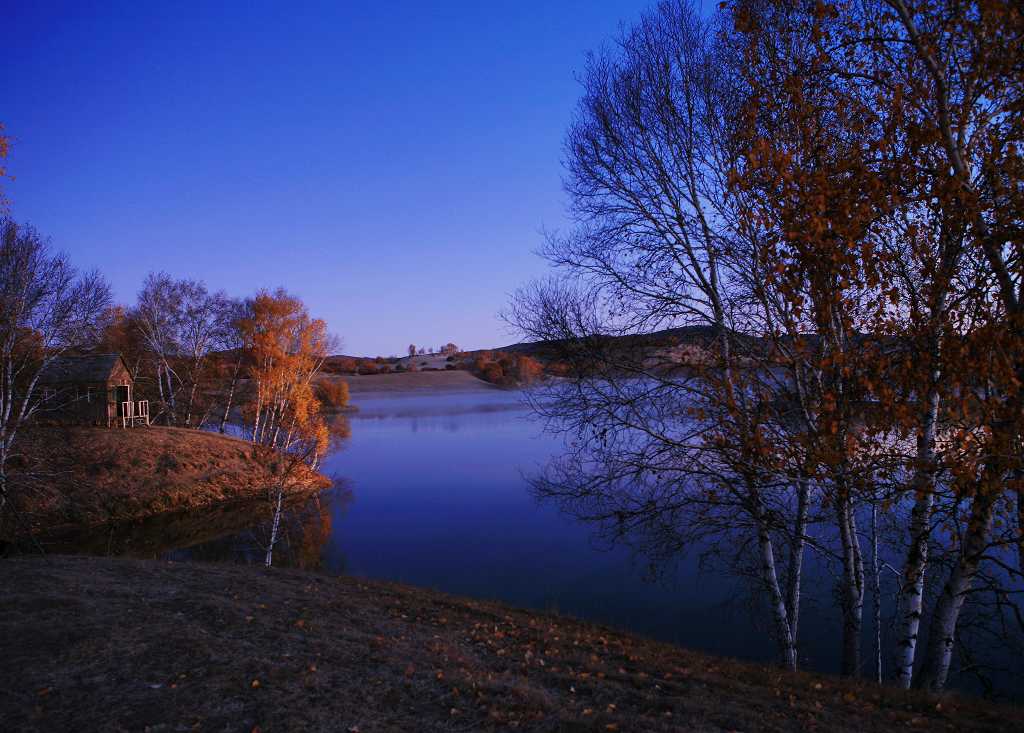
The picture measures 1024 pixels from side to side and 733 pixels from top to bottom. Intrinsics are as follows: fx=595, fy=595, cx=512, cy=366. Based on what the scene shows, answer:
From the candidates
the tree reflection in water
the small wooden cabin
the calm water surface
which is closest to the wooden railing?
the small wooden cabin

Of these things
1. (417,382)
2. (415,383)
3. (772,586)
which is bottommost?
(772,586)

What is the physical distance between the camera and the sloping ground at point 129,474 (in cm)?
2025

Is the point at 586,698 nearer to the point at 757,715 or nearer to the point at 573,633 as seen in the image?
the point at 757,715

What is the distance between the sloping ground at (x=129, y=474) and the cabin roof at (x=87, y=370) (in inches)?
122

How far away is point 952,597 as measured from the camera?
19.7 ft

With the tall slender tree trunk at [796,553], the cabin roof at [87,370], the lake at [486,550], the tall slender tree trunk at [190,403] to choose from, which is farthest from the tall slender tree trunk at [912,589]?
the tall slender tree trunk at [190,403]

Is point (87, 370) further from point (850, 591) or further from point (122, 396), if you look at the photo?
point (850, 591)

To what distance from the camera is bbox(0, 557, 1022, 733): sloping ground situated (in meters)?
4.41

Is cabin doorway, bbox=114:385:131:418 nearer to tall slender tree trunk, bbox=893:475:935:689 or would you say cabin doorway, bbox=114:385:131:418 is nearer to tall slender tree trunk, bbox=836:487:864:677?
tall slender tree trunk, bbox=836:487:864:677

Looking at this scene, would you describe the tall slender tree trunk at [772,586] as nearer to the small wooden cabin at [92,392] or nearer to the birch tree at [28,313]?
the birch tree at [28,313]

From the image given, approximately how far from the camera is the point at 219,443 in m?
29.1

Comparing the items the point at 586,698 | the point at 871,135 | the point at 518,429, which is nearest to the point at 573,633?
the point at 586,698

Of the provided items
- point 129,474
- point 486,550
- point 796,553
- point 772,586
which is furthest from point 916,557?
point 129,474

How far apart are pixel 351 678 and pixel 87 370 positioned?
30.2 meters
